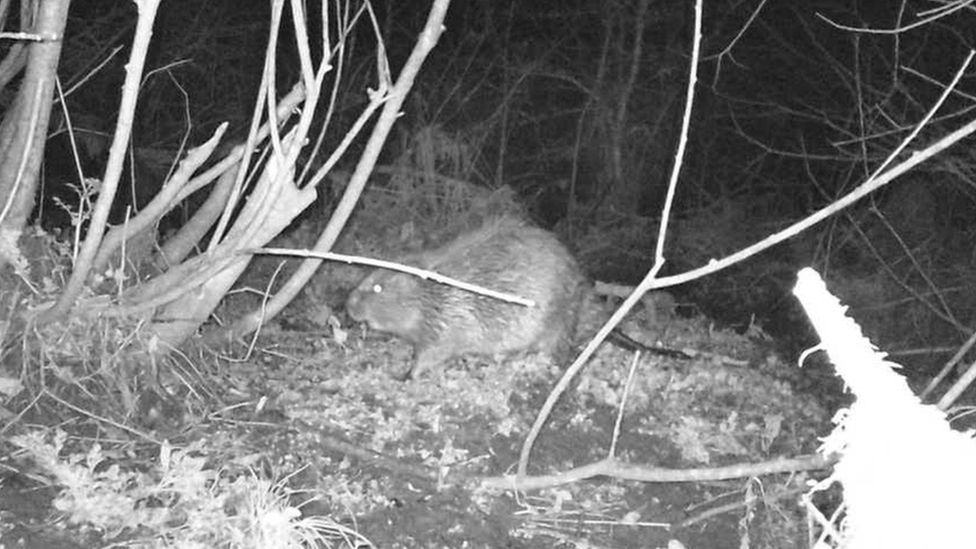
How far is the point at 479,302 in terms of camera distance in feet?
18.9

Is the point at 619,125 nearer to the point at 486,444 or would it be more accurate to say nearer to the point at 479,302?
the point at 479,302

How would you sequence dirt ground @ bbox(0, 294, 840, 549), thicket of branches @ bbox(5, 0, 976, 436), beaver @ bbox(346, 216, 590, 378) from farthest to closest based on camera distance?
1. thicket of branches @ bbox(5, 0, 976, 436)
2. beaver @ bbox(346, 216, 590, 378)
3. dirt ground @ bbox(0, 294, 840, 549)

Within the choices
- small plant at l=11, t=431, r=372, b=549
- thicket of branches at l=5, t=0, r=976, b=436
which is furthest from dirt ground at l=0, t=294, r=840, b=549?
thicket of branches at l=5, t=0, r=976, b=436

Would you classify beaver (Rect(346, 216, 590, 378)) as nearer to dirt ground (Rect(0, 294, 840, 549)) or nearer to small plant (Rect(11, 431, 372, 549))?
dirt ground (Rect(0, 294, 840, 549))

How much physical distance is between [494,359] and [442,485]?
5.99 ft

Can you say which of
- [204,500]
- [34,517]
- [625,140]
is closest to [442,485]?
[204,500]

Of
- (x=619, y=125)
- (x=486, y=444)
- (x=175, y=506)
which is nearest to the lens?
(x=175, y=506)

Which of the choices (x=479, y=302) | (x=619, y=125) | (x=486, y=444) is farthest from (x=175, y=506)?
(x=619, y=125)

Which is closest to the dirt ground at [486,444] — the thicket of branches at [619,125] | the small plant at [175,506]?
the small plant at [175,506]

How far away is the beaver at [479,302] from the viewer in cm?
571

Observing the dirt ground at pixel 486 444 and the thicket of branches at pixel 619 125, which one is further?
the thicket of branches at pixel 619 125

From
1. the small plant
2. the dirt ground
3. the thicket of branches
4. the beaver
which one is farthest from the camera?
the thicket of branches

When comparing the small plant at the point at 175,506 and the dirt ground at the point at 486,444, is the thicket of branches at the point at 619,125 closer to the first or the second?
the dirt ground at the point at 486,444

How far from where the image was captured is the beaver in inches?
225
